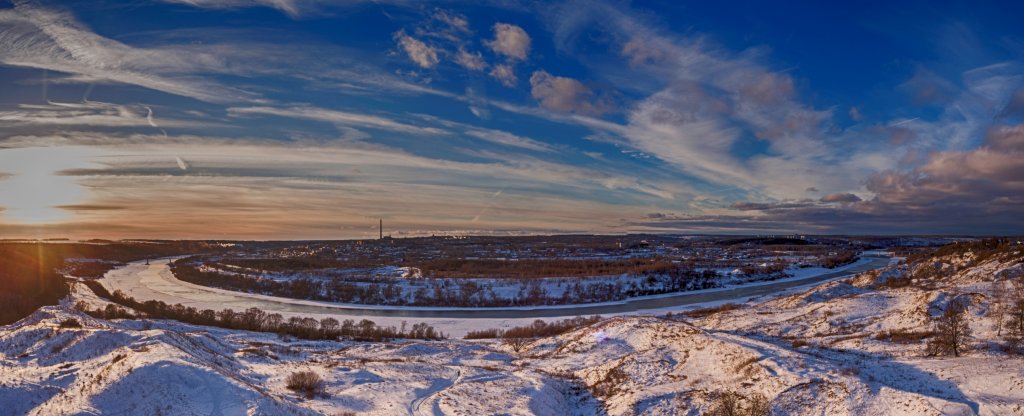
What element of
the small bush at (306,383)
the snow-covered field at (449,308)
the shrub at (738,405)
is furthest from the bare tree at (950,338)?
the snow-covered field at (449,308)

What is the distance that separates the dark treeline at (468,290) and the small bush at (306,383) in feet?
127

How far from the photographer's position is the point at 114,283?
77.4m

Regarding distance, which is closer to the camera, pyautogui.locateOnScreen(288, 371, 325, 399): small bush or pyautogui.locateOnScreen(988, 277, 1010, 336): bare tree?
pyautogui.locateOnScreen(288, 371, 325, 399): small bush

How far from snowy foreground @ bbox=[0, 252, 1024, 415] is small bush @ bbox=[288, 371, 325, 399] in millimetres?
350

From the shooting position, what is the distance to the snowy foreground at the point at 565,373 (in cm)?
1246

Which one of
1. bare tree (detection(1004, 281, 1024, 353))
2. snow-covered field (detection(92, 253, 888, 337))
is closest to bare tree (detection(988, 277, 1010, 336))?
bare tree (detection(1004, 281, 1024, 353))

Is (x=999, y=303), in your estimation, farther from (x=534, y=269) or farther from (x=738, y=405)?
(x=534, y=269)

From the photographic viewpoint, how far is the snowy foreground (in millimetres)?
12461

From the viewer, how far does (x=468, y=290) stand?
60.5 m

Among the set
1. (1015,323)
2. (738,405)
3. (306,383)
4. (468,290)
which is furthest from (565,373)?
(468,290)

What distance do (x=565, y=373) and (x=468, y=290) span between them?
40912 mm

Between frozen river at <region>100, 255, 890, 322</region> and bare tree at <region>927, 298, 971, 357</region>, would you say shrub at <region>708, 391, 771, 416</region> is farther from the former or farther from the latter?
frozen river at <region>100, 255, 890, 322</region>

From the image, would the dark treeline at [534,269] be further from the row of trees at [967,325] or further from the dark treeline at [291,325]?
the row of trees at [967,325]

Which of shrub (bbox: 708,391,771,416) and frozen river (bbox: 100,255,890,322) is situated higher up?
shrub (bbox: 708,391,771,416)
